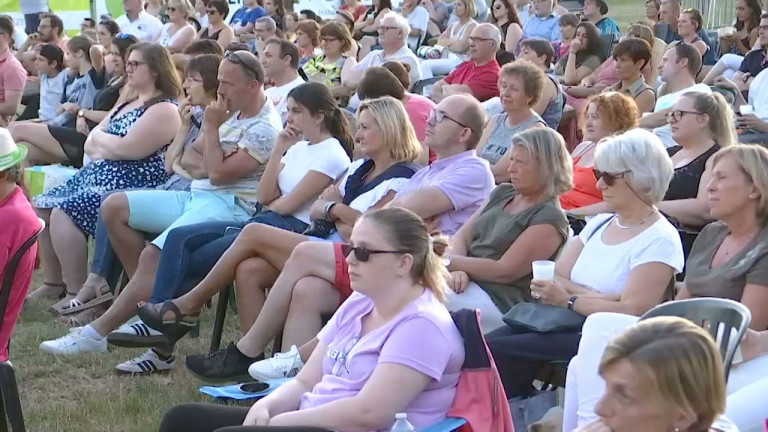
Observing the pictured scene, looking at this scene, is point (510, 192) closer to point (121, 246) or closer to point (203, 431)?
point (203, 431)

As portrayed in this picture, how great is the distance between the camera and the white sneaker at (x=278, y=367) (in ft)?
14.3

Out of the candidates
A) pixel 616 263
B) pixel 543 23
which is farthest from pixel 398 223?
pixel 543 23

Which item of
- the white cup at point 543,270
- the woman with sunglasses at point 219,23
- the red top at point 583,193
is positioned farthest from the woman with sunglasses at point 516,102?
the woman with sunglasses at point 219,23

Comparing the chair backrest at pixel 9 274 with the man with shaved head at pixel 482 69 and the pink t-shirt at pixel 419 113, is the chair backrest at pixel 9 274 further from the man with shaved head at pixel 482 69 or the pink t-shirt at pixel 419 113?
the man with shaved head at pixel 482 69

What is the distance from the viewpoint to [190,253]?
550cm

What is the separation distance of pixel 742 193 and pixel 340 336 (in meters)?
1.44

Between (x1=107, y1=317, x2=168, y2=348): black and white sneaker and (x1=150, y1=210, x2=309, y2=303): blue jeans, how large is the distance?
0.21 meters

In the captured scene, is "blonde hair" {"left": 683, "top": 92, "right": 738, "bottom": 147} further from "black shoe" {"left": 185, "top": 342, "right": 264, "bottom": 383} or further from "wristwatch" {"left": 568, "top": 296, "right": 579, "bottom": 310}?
Result: "black shoe" {"left": 185, "top": 342, "right": 264, "bottom": 383}

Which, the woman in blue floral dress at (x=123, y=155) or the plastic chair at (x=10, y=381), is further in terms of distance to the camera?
the woman in blue floral dress at (x=123, y=155)

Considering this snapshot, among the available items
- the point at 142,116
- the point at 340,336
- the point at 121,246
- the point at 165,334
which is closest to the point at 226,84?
the point at 142,116

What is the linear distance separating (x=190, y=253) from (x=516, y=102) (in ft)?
6.82

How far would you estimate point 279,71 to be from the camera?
756 cm

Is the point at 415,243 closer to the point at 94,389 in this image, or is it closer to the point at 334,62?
the point at 94,389

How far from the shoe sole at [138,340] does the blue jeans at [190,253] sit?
0.25 meters
